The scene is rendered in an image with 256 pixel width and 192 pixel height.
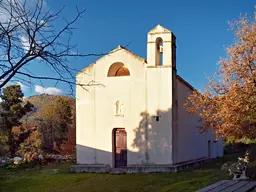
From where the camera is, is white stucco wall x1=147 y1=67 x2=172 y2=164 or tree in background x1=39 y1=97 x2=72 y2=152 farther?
tree in background x1=39 y1=97 x2=72 y2=152

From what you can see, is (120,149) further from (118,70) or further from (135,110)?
(118,70)

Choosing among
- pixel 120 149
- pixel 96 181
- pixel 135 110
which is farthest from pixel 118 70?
pixel 96 181

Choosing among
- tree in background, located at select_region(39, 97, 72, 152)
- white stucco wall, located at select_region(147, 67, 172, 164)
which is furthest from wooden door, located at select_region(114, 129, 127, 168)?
tree in background, located at select_region(39, 97, 72, 152)

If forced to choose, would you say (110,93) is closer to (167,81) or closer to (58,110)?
(167,81)

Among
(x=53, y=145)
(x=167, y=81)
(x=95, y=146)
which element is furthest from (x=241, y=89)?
(x=53, y=145)

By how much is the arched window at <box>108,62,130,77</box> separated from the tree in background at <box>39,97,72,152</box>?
12.2 meters

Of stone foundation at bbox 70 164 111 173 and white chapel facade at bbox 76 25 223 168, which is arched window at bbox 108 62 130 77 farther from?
stone foundation at bbox 70 164 111 173

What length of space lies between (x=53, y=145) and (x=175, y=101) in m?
15.5

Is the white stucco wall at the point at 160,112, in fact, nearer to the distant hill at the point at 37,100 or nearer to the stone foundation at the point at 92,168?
the stone foundation at the point at 92,168

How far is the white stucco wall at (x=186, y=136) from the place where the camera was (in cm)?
2186

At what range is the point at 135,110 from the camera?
20938 mm

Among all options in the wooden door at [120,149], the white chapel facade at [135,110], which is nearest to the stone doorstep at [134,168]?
the white chapel facade at [135,110]

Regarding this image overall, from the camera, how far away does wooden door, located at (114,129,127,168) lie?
21.3m

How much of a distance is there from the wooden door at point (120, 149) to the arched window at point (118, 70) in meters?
3.33
